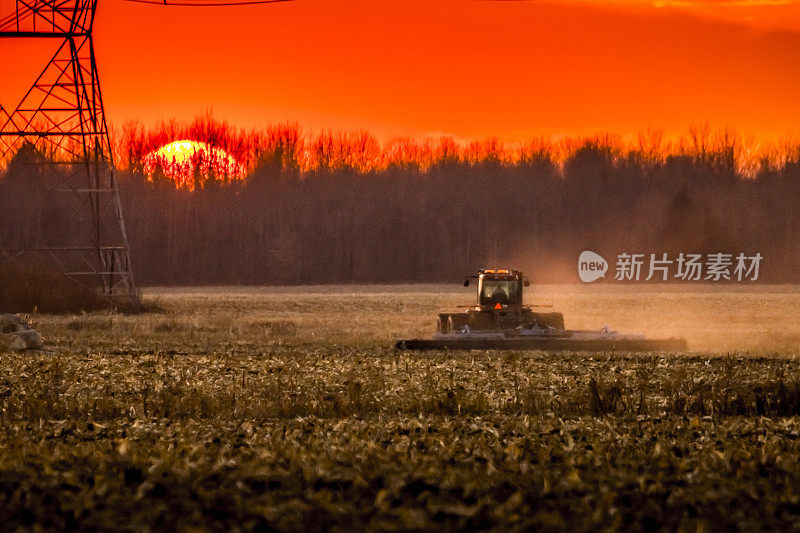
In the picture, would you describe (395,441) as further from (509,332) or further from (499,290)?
(499,290)

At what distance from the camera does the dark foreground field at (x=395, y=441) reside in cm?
879

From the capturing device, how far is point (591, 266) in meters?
82.1

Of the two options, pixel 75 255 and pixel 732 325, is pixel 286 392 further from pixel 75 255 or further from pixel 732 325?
pixel 75 255

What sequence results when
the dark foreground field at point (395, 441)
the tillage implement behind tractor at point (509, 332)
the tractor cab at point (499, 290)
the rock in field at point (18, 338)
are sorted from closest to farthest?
1. the dark foreground field at point (395, 441)
2. the rock in field at point (18, 338)
3. the tillage implement behind tractor at point (509, 332)
4. the tractor cab at point (499, 290)

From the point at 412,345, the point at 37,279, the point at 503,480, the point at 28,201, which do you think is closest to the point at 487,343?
the point at 412,345

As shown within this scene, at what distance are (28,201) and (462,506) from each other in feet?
Result: 255

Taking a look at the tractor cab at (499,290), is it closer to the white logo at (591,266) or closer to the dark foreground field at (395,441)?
the dark foreground field at (395,441)

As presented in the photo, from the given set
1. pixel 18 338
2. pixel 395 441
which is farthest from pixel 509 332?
pixel 395 441

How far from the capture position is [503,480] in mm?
9812

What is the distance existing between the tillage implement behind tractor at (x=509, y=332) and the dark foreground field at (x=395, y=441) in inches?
60.1

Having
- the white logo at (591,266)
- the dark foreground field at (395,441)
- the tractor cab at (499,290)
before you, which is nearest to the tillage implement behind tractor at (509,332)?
the tractor cab at (499,290)

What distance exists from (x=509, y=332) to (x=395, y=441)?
16543 millimetres

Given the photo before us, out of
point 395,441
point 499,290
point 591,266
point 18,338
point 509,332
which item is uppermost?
point 591,266

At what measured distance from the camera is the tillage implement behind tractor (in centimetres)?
2775
